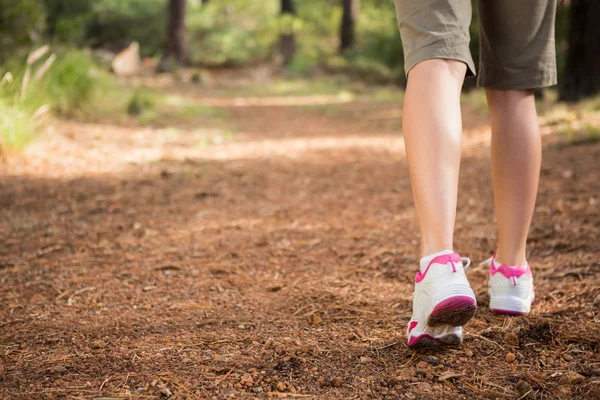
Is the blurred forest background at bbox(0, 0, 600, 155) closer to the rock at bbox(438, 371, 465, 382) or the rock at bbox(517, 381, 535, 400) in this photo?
the rock at bbox(438, 371, 465, 382)

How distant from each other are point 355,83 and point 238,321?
33.6 ft

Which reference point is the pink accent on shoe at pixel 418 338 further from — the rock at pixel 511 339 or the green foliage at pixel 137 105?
the green foliage at pixel 137 105

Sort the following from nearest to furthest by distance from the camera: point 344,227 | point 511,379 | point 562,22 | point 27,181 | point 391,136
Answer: point 511,379 → point 344,227 → point 27,181 → point 391,136 → point 562,22

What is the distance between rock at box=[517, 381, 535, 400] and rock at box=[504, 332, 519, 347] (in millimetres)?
197

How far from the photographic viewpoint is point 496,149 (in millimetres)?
1606

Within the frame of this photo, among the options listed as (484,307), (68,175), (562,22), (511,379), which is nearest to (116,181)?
(68,175)

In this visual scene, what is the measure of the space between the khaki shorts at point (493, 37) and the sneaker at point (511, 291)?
1.77 feet

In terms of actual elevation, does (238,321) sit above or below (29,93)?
below

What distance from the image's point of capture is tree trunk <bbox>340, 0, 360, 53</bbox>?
1570 centimetres

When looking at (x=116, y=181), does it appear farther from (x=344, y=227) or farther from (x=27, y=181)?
(x=344, y=227)

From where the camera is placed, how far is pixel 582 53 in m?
5.60

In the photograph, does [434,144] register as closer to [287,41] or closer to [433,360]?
[433,360]

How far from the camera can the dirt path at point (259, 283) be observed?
4.00 ft

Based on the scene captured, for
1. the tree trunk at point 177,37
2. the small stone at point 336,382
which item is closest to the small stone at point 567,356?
the small stone at point 336,382
